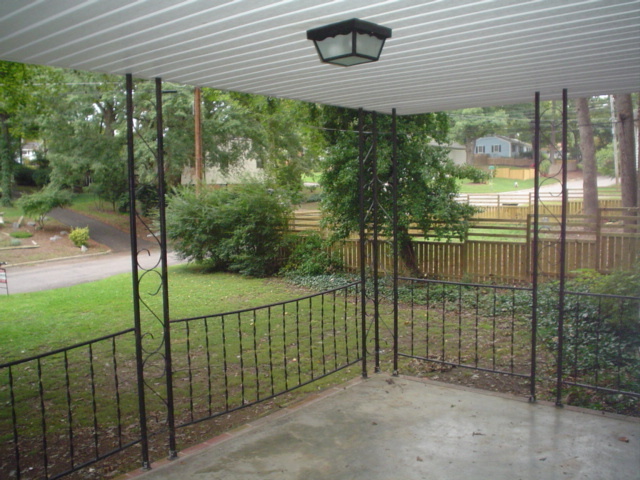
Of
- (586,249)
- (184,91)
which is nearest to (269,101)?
(184,91)

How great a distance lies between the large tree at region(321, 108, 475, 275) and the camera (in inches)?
416

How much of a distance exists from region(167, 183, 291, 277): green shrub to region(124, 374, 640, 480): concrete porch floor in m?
8.73

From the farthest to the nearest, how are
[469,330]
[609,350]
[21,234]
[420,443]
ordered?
[21,234] < [469,330] < [609,350] < [420,443]

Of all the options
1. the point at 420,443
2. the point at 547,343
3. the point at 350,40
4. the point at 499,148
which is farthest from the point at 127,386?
the point at 499,148

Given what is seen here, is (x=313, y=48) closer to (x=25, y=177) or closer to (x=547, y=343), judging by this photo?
(x=547, y=343)

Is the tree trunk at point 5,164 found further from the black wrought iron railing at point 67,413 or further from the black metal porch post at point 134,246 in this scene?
the black metal porch post at point 134,246

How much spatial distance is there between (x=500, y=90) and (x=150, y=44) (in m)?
3.09

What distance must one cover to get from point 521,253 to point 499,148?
44.1 meters

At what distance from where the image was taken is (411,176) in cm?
1077

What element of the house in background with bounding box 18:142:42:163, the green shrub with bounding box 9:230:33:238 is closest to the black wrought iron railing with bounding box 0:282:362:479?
the green shrub with bounding box 9:230:33:238

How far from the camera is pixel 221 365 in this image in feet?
21.9

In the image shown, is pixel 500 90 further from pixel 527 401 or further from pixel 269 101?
pixel 269 101

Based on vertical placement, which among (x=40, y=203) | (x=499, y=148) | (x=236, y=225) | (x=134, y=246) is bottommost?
(x=236, y=225)

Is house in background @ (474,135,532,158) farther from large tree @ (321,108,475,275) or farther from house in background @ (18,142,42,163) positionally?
large tree @ (321,108,475,275)
